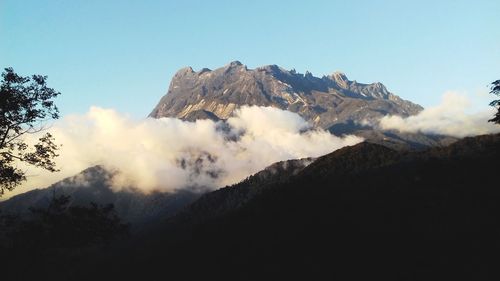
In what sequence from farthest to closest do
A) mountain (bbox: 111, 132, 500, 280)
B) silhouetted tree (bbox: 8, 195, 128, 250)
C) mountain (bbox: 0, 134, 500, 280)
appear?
mountain (bbox: 111, 132, 500, 280) < mountain (bbox: 0, 134, 500, 280) < silhouetted tree (bbox: 8, 195, 128, 250)

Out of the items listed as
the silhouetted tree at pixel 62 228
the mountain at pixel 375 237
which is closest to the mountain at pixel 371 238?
the mountain at pixel 375 237

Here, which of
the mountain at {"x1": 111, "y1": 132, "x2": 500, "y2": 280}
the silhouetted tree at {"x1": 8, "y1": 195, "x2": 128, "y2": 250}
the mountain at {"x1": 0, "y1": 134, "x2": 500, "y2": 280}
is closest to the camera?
the silhouetted tree at {"x1": 8, "y1": 195, "x2": 128, "y2": 250}

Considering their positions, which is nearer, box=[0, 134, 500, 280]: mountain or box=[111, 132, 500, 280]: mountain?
box=[0, 134, 500, 280]: mountain

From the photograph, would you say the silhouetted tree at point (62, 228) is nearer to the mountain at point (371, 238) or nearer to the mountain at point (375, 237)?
the mountain at point (371, 238)

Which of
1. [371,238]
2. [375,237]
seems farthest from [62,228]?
[375,237]


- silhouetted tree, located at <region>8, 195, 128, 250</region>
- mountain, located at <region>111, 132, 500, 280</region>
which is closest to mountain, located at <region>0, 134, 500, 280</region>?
mountain, located at <region>111, 132, 500, 280</region>

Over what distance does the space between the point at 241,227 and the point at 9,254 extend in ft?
401

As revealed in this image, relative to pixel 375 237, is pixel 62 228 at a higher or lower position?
higher

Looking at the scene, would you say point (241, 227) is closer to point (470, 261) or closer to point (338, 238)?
point (338, 238)

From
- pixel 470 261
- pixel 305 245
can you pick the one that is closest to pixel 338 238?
pixel 305 245

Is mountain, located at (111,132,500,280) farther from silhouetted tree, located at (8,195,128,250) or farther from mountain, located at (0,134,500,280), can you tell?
silhouetted tree, located at (8,195,128,250)

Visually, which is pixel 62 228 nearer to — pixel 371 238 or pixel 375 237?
pixel 371 238

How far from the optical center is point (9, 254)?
33781 millimetres

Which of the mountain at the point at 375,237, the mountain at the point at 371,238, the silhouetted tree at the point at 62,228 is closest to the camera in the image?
the silhouetted tree at the point at 62,228
